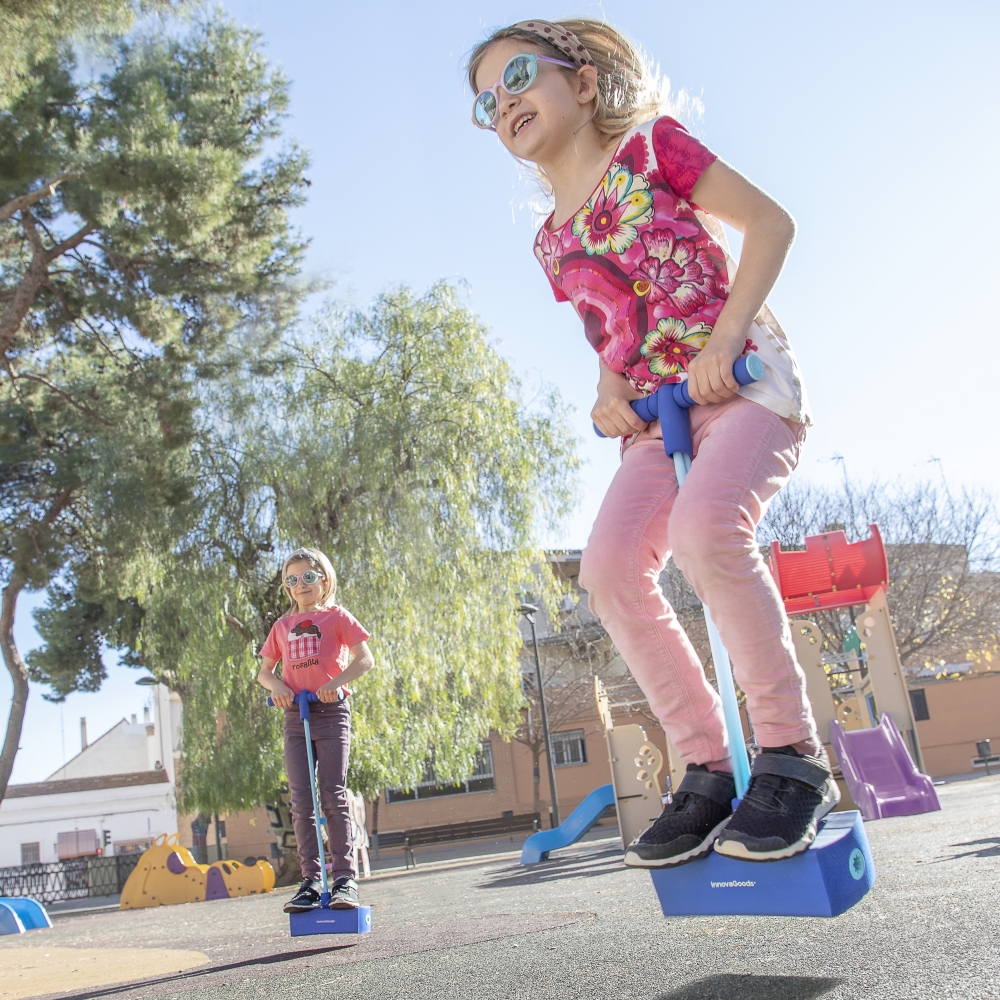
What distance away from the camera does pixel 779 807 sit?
73.5 inches

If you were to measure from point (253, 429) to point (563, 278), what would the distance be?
11.8m

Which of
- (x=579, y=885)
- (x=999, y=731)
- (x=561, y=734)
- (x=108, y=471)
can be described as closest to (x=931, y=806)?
(x=579, y=885)

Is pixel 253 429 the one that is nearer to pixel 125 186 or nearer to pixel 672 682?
pixel 125 186

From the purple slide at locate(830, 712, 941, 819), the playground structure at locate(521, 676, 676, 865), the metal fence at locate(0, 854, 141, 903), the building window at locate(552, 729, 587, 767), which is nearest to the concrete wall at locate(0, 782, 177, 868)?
the metal fence at locate(0, 854, 141, 903)

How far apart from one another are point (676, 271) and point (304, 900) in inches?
122

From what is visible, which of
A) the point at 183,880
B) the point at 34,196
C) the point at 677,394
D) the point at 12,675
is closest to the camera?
the point at 677,394

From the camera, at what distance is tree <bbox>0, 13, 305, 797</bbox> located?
1049cm

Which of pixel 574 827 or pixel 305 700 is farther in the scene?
pixel 574 827

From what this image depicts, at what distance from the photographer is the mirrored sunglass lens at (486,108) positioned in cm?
261

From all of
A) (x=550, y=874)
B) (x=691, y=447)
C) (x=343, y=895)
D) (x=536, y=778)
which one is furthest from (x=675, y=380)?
(x=536, y=778)

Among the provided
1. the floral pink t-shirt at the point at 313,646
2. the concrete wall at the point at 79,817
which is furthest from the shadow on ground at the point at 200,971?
the concrete wall at the point at 79,817

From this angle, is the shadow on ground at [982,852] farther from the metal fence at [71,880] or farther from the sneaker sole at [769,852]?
the metal fence at [71,880]

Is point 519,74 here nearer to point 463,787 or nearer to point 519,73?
point 519,73

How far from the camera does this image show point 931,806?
30.8ft
